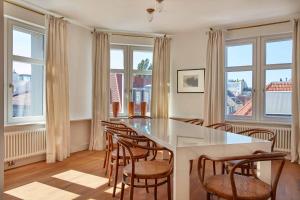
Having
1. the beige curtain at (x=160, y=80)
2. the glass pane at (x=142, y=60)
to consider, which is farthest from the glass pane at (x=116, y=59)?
the beige curtain at (x=160, y=80)

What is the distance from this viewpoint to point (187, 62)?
5.41 metres

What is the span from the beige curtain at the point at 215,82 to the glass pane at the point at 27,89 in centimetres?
315

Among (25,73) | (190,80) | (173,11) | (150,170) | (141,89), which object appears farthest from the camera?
(141,89)

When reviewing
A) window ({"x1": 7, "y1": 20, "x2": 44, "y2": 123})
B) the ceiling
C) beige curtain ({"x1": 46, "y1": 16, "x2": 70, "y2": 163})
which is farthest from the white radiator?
the ceiling

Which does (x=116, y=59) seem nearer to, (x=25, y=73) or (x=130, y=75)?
(x=130, y=75)

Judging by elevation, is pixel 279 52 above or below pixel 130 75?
above

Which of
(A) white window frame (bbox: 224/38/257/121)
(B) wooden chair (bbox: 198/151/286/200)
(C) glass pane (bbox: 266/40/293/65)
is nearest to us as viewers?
(B) wooden chair (bbox: 198/151/286/200)

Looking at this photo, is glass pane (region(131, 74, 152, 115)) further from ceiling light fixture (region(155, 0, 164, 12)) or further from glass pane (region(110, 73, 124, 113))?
ceiling light fixture (region(155, 0, 164, 12))

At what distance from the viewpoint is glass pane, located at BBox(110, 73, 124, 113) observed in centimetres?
539

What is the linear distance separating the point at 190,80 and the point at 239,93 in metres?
1.06

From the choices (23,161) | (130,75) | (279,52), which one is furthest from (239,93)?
(23,161)

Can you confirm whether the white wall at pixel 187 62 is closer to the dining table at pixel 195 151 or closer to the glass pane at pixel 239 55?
the glass pane at pixel 239 55

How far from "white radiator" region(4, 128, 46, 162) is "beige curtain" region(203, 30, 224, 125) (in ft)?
10.1

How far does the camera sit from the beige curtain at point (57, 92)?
13.2 ft
